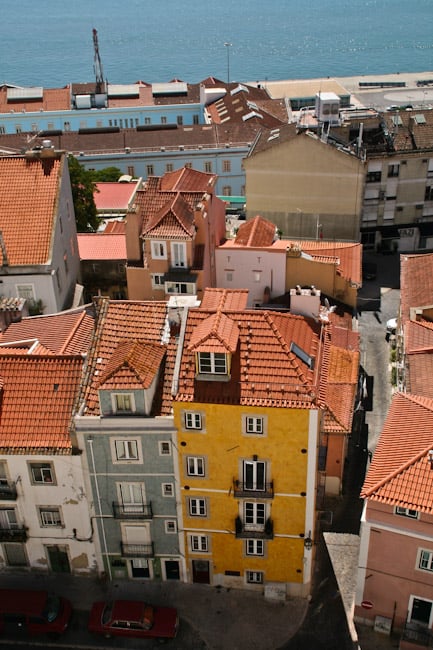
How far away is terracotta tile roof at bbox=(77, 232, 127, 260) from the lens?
66375 millimetres

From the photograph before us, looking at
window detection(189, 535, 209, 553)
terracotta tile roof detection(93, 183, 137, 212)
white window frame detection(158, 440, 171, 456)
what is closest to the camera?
white window frame detection(158, 440, 171, 456)

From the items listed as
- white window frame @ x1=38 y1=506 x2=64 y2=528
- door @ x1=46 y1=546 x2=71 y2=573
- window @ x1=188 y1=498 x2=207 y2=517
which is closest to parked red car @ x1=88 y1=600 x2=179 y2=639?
door @ x1=46 y1=546 x2=71 y2=573

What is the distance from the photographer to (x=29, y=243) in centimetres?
5503

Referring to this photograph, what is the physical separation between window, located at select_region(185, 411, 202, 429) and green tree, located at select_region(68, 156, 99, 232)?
45.5m

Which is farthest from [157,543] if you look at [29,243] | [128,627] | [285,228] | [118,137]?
[118,137]

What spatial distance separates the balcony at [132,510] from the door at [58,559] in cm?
478

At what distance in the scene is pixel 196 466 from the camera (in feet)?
128

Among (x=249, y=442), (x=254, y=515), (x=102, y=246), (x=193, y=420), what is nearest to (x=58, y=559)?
(x=254, y=515)

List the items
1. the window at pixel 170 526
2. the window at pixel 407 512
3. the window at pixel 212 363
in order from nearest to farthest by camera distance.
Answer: the window at pixel 407 512 < the window at pixel 212 363 < the window at pixel 170 526

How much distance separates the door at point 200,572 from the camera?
140ft

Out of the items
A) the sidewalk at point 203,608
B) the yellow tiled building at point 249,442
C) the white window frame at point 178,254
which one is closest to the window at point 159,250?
the white window frame at point 178,254

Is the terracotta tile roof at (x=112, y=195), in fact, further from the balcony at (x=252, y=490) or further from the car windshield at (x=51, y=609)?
the car windshield at (x=51, y=609)

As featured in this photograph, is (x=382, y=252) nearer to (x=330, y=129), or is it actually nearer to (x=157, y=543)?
(x=330, y=129)

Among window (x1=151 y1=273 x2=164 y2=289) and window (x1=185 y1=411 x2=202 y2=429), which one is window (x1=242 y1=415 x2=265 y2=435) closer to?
window (x1=185 y1=411 x2=202 y2=429)
